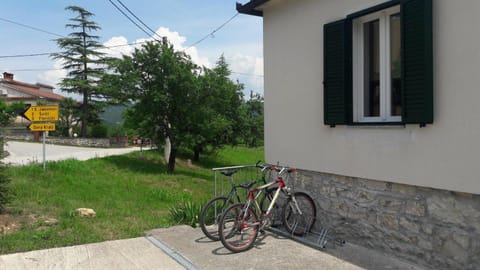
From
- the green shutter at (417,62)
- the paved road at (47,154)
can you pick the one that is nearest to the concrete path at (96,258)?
the green shutter at (417,62)

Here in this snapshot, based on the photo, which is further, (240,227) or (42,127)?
(42,127)

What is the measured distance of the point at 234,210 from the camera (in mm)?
4848

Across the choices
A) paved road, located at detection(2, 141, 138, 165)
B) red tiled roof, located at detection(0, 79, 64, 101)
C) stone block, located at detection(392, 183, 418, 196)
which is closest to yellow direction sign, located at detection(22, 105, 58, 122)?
paved road, located at detection(2, 141, 138, 165)

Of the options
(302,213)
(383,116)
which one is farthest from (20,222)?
(383,116)

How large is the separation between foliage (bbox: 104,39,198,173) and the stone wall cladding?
11.5m

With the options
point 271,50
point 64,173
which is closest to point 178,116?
point 64,173

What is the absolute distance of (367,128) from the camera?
14.8 feet

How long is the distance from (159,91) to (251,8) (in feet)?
34.6

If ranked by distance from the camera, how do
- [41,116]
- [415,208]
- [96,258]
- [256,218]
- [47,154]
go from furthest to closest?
[47,154]
[41,116]
[256,218]
[96,258]
[415,208]

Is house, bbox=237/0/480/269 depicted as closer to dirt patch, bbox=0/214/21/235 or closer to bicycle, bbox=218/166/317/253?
bicycle, bbox=218/166/317/253

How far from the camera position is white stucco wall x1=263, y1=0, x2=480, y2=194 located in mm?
3510

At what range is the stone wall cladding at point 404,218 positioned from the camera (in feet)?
11.9

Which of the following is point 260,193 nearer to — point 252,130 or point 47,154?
point 47,154

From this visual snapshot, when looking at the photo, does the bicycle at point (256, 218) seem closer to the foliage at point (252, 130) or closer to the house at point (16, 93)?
the foliage at point (252, 130)
